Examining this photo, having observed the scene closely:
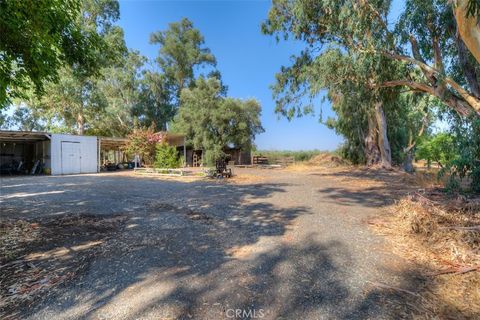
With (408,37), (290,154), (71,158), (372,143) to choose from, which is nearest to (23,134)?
(71,158)

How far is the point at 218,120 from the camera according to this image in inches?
856

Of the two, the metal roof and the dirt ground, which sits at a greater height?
the metal roof

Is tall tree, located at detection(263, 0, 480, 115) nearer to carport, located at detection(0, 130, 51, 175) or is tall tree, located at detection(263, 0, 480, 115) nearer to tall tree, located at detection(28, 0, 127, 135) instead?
carport, located at detection(0, 130, 51, 175)

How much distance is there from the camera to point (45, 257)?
3.22m

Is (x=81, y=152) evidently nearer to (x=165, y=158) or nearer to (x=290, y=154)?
(x=165, y=158)

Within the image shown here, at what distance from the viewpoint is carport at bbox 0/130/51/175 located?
15.2m

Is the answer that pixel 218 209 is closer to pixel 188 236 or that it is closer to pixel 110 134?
pixel 188 236

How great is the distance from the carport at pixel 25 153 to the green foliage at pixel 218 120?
11.2m

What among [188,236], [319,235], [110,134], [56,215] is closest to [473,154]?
[319,235]

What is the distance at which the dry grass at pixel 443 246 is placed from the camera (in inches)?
91.0

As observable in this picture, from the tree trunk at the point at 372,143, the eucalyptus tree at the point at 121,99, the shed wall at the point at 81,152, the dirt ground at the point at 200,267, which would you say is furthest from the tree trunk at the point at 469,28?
the eucalyptus tree at the point at 121,99

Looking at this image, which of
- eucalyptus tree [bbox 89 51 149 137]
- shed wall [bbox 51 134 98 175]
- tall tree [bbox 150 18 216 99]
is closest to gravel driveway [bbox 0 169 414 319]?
shed wall [bbox 51 134 98 175]

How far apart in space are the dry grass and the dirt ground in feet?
0.69

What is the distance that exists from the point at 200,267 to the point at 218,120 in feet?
63.9
